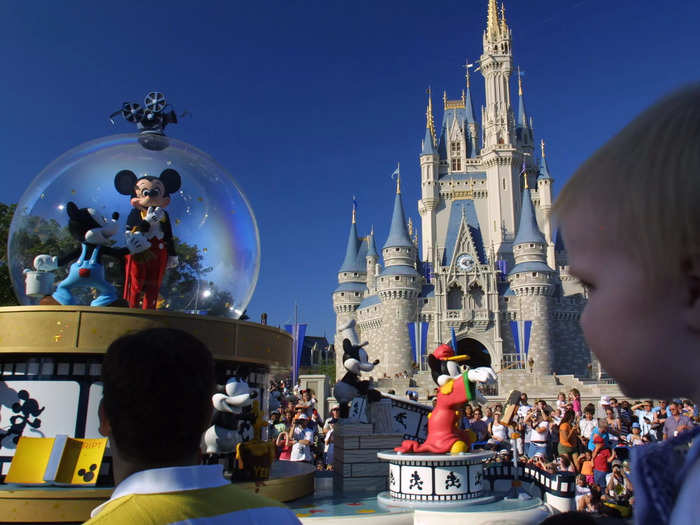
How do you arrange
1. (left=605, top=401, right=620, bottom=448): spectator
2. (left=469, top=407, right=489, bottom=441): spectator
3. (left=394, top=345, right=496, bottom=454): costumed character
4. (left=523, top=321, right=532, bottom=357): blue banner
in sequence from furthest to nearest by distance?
(left=523, top=321, right=532, bottom=357): blue banner → (left=469, top=407, right=489, bottom=441): spectator → (left=605, top=401, right=620, bottom=448): spectator → (left=394, top=345, right=496, bottom=454): costumed character

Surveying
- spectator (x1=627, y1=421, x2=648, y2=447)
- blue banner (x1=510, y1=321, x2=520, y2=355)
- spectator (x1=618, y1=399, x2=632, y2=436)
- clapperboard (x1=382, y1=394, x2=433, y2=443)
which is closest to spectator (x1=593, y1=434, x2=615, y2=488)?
spectator (x1=627, y1=421, x2=648, y2=447)

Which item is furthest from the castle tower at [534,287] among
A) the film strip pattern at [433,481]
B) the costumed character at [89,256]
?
the costumed character at [89,256]

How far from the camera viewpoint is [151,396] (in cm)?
129

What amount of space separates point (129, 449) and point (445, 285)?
42.8 m

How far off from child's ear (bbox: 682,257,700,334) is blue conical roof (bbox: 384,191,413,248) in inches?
1696

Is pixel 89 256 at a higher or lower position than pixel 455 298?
lower

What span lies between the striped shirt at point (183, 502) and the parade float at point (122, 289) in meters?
2.04

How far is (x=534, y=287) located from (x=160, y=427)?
42133 mm

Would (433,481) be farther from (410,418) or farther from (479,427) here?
(479,427)

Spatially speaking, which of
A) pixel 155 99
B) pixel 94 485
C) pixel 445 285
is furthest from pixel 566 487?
pixel 445 285

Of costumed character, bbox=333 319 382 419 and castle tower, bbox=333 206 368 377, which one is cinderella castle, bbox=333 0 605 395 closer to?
castle tower, bbox=333 206 368 377

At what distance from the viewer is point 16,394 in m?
3.42

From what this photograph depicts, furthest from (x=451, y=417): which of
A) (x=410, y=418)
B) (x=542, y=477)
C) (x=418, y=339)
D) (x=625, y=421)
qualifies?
(x=418, y=339)

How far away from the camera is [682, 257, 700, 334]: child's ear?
657mm
